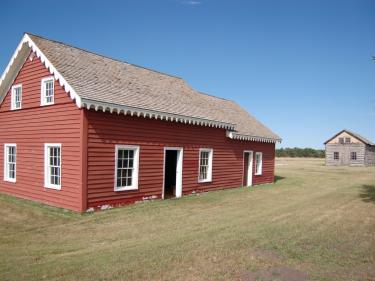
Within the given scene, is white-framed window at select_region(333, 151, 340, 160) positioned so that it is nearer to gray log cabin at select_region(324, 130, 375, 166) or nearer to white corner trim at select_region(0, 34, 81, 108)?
gray log cabin at select_region(324, 130, 375, 166)

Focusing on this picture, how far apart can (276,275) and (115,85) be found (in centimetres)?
1044

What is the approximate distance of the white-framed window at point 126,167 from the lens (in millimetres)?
13142

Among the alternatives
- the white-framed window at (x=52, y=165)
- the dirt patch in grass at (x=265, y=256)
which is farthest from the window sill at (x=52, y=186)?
the dirt patch in grass at (x=265, y=256)

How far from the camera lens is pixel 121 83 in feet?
48.9

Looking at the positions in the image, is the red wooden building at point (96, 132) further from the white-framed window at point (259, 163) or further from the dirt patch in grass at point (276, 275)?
the dirt patch in grass at point (276, 275)

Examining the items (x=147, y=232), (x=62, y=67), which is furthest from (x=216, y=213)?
(x=62, y=67)

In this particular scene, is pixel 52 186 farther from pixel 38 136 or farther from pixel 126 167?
pixel 126 167

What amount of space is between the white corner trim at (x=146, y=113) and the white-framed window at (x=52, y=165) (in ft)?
8.44

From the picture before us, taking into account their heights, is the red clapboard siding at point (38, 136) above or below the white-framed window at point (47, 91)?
below

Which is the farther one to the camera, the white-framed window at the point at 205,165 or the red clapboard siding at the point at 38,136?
the white-framed window at the point at 205,165

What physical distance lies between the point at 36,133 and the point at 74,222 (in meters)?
5.39

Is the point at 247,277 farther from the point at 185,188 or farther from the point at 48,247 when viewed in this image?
the point at 185,188

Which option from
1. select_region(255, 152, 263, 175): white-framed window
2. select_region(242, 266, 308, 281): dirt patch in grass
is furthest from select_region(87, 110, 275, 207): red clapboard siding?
select_region(242, 266, 308, 281): dirt patch in grass

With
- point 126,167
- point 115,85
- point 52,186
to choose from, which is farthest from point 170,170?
point 52,186
